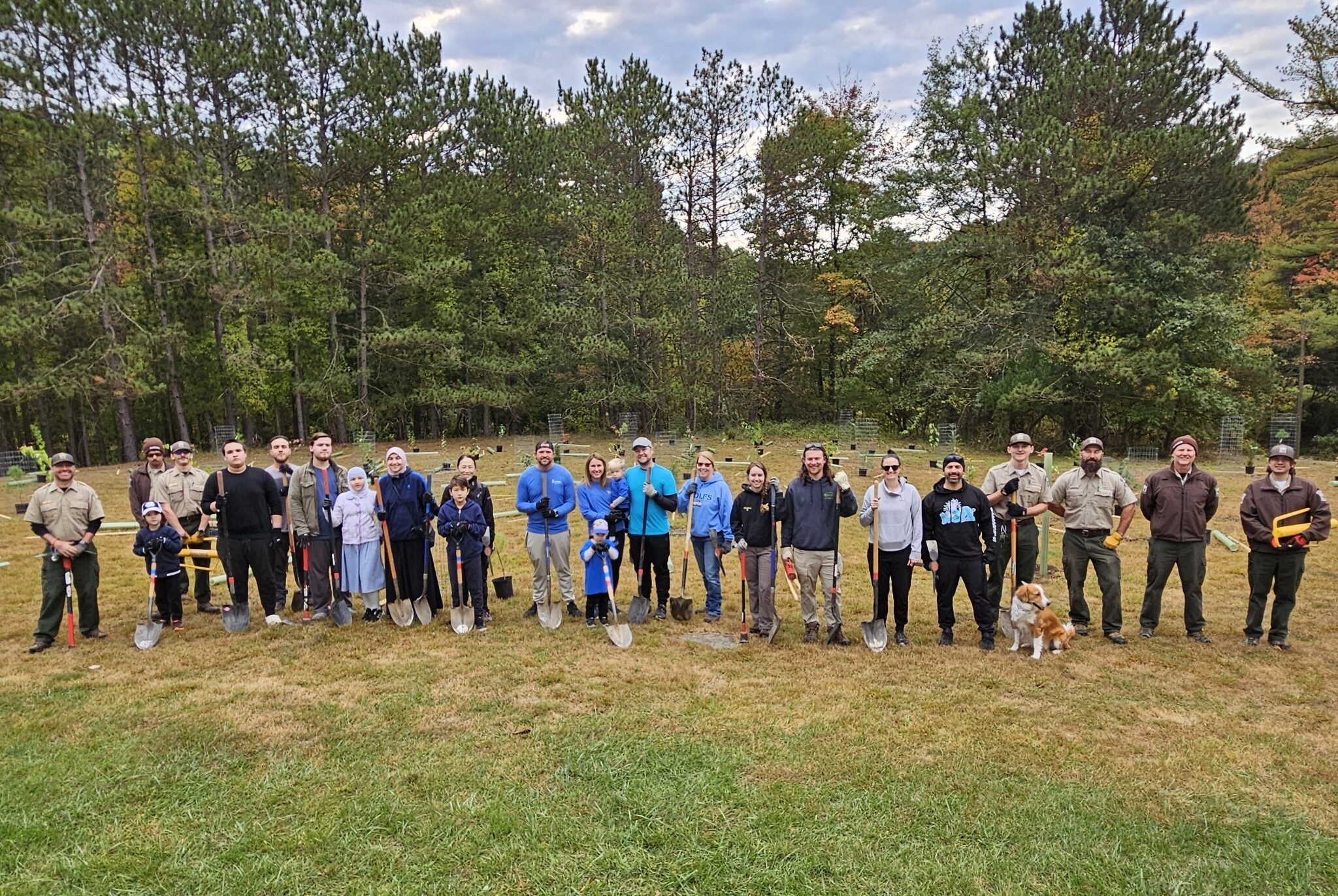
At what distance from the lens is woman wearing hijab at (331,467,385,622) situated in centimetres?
664

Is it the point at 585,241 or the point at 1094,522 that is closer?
the point at 1094,522

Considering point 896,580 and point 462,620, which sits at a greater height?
point 896,580

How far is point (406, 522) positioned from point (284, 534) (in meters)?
1.32

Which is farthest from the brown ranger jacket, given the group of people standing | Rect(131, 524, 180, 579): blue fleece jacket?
Rect(131, 524, 180, 579): blue fleece jacket

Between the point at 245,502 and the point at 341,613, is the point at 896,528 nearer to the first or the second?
the point at 341,613

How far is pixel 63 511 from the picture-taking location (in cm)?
608

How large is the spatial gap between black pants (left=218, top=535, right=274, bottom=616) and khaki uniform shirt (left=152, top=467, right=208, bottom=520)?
2.68 ft

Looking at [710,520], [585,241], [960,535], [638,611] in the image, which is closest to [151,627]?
[638,611]

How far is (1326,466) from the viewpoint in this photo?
19.1 m

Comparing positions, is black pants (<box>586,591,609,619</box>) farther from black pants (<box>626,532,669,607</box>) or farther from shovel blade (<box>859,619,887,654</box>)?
shovel blade (<box>859,619,887,654</box>)

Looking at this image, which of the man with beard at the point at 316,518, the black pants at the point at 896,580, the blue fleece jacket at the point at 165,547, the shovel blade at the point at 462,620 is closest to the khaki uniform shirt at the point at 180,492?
the blue fleece jacket at the point at 165,547

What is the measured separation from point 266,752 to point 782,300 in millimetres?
24920

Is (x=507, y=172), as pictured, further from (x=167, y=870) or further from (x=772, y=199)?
(x=167, y=870)

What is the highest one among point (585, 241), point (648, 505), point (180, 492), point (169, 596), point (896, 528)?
point (585, 241)
